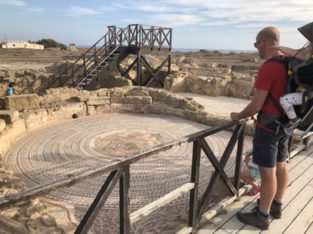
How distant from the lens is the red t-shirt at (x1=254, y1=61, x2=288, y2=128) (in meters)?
2.54

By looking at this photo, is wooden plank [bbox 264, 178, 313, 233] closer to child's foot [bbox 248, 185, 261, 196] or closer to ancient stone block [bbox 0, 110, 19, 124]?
child's foot [bbox 248, 185, 261, 196]

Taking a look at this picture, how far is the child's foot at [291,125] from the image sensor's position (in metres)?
2.60

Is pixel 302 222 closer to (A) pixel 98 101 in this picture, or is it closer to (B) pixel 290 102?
(B) pixel 290 102

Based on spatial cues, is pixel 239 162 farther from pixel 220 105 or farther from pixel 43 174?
pixel 220 105

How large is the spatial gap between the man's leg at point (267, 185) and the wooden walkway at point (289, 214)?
0.31m

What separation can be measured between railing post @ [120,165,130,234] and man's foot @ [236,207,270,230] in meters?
1.40

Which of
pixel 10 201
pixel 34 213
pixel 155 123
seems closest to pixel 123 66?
pixel 155 123

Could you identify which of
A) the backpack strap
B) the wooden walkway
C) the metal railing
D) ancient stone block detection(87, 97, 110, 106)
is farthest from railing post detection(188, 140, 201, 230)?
ancient stone block detection(87, 97, 110, 106)

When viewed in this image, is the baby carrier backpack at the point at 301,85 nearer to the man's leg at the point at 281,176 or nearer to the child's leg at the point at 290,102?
the child's leg at the point at 290,102

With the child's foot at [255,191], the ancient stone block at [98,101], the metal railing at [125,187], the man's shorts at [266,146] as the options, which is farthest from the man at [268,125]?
the ancient stone block at [98,101]

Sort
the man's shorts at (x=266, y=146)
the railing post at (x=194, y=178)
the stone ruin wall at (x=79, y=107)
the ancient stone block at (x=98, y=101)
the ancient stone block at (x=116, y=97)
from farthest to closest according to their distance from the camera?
the ancient stone block at (x=116, y=97) < the ancient stone block at (x=98, y=101) < the stone ruin wall at (x=79, y=107) < the railing post at (x=194, y=178) < the man's shorts at (x=266, y=146)

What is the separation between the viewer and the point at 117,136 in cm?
843

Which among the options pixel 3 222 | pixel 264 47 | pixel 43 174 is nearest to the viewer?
pixel 264 47

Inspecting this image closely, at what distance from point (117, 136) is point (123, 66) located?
1126cm
